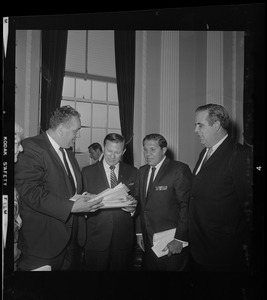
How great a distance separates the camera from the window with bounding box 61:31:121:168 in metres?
2.69

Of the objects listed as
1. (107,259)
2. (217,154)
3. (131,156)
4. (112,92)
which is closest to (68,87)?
(112,92)

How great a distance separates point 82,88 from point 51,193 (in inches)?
31.8

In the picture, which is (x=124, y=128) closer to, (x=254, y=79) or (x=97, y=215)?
(x=97, y=215)

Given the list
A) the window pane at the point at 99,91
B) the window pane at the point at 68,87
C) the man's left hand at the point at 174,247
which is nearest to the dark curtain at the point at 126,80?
the window pane at the point at 99,91

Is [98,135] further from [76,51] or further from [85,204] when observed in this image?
[76,51]

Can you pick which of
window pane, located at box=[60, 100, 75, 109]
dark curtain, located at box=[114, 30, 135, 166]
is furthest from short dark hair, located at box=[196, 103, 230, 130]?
window pane, located at box=[60, 100, 75, 109]

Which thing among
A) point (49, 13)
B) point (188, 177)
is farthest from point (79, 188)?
point (49, 13)

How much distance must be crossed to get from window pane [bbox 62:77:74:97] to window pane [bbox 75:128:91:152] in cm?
29

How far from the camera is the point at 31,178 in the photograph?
2.69m

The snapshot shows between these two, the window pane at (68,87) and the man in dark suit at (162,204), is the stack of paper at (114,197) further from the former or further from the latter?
the window pane at (68,87)

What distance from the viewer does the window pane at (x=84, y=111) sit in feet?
8.86

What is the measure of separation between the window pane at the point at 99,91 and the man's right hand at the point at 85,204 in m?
0.73

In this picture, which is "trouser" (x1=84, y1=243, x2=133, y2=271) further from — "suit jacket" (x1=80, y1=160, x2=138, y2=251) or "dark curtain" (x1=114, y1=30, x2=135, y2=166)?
"dark curtain" (x1=114, y1=30, x2=135, y2=166)

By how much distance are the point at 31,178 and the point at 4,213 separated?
33 centimetres
